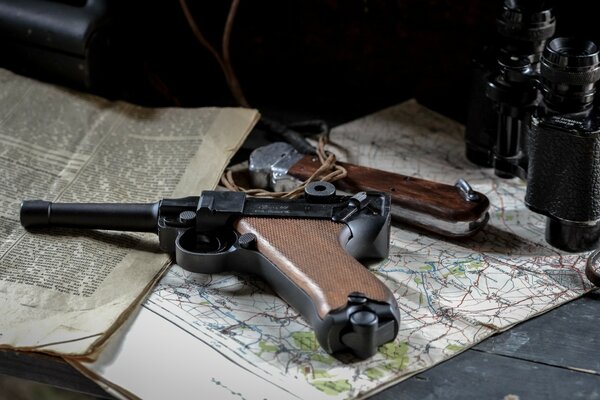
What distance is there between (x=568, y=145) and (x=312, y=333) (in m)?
0.32

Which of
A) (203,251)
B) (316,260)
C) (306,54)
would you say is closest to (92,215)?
(203,251)

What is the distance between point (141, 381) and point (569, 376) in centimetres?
39

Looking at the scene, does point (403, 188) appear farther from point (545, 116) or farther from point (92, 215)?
point (92, 215)

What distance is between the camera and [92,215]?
1071mm

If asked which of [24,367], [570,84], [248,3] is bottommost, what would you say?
[24,367]

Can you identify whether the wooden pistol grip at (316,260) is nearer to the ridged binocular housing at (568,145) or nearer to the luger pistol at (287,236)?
the luger pistol at (287,236)

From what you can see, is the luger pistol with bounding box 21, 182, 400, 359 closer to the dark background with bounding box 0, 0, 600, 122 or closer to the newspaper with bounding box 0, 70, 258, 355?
the newspaper with bounding box 0, 70, 258, 355

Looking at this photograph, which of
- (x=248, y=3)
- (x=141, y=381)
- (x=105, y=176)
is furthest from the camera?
(x=248, y=3)

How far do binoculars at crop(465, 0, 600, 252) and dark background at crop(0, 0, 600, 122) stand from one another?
157 mm

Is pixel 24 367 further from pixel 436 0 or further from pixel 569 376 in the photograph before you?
pixel 436 0

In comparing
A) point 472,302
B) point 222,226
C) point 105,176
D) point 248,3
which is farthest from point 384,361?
point 248,3

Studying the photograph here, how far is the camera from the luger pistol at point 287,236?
0.90m

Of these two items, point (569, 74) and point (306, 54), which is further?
point (306, 54)

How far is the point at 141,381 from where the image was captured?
0.89m
